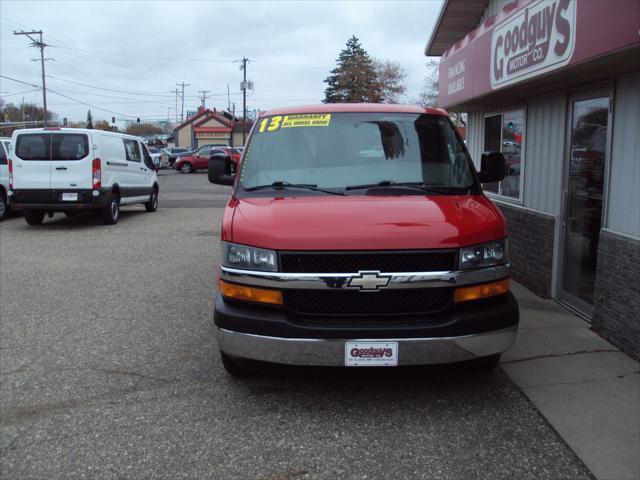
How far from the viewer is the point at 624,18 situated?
4.04m

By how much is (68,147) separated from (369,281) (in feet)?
35.0

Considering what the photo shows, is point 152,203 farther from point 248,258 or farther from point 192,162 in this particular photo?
point 192,162

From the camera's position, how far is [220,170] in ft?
17.4

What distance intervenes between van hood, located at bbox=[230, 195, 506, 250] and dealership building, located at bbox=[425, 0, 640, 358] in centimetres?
161

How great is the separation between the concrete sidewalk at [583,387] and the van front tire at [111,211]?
10.0 meters

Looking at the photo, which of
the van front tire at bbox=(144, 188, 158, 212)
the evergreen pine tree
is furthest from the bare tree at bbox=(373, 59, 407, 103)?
the van front tire at bbox=(144, 188, 158, 212)

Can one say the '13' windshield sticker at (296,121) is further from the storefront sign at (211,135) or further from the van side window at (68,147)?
the storefront sign at (211,135)

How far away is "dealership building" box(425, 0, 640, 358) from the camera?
4781mm

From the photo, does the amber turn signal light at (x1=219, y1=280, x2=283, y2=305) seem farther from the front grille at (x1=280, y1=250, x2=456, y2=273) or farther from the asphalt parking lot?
the asphalt parking lot

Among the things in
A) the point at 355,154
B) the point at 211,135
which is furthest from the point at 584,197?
the point at 211,135

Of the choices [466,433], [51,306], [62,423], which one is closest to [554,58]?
[466,433]

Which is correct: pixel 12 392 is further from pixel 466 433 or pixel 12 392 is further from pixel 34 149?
pixel 34 149

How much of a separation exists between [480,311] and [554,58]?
110 inches

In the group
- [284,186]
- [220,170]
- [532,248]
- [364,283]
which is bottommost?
[532,248]
